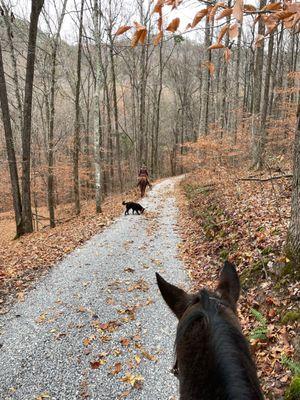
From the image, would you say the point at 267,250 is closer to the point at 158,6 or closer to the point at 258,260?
the point at 258,260

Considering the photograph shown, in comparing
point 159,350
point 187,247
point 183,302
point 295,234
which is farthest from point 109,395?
point 187,247

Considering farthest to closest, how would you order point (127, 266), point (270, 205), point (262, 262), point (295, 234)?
1. point (270, 205)
2. point (127, 266)
3. point (262, 262)
4. point (295, 234)

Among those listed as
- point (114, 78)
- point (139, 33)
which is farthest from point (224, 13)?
point (114, 78)

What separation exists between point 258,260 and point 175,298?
4686mm

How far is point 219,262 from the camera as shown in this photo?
753cm

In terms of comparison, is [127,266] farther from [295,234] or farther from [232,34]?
[232,34]

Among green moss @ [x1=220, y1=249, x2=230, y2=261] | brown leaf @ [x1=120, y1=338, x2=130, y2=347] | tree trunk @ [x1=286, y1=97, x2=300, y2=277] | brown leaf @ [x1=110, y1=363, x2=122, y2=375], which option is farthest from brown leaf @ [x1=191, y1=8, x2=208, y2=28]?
green moss @ [x1=220, y1=249, x2=230, y2=261]

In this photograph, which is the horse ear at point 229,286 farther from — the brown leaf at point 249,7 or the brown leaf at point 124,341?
the brown leaf at point 124,341

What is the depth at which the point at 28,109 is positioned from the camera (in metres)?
12.9

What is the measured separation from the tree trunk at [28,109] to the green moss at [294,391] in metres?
12.8

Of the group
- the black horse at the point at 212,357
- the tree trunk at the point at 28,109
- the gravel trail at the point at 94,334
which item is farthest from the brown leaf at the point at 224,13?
the tree trunk at the point at 28,109

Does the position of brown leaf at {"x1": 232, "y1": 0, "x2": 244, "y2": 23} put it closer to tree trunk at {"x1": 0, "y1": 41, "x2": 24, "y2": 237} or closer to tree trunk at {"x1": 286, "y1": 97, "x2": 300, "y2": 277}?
tree trunk at {"x1": 286, "y1": 97, "x2": 300, "y2": 277}

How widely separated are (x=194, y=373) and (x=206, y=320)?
0.25m

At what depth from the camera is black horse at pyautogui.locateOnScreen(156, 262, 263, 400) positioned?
127cm
